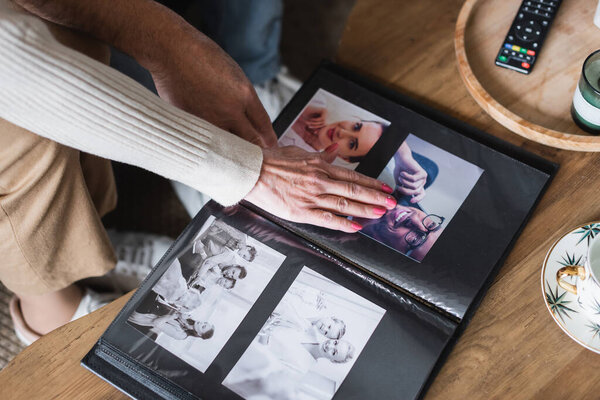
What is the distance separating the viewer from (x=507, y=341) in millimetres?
596

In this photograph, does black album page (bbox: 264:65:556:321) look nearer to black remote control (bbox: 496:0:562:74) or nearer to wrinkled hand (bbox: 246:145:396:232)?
wrinkled hand (bbox: 246:145:396:232)

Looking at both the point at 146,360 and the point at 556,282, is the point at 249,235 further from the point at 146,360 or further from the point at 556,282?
the point at 556,282

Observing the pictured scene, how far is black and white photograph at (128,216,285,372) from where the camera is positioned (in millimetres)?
598

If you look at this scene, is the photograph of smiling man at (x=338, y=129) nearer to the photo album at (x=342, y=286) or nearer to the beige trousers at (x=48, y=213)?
the photo album at (x=342, y=286)

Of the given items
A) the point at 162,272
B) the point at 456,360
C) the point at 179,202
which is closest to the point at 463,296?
the point at 456,360

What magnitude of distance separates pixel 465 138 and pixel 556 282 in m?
0.21

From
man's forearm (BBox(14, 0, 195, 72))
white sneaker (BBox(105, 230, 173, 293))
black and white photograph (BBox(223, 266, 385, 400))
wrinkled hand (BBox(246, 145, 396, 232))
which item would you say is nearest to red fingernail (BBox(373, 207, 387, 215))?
wrinkled hand (BBox(246, 145, 396, 232))

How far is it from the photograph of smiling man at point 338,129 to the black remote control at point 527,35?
0.19 metres

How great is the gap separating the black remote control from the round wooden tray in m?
0.01

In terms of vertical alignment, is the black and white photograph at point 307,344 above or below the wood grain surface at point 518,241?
below

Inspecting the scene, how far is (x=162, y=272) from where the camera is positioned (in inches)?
25.1

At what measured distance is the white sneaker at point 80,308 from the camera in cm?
99

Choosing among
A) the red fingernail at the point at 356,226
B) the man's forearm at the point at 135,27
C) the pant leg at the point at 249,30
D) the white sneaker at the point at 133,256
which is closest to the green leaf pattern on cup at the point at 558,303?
the red fingernail at the point at 356,226

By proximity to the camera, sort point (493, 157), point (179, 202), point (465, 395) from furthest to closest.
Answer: point (179, 202), point (493, 157), point (465, 395)
